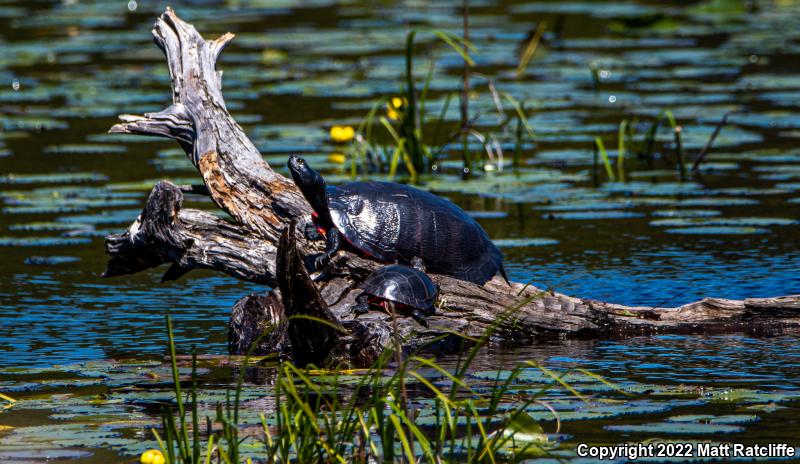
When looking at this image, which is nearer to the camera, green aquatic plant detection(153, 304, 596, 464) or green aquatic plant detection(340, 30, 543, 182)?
green aquatic plant detection(153, 304, 596, 464)

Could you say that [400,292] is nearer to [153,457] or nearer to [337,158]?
[153,457]

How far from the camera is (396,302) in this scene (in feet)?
15.9

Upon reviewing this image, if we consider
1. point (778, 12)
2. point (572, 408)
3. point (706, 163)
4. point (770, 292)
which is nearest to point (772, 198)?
point (706, 163)

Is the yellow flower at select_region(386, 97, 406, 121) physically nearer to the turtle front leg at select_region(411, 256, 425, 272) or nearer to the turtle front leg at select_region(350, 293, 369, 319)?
the turtle front leg at select_region(411, 256, 425, 272)

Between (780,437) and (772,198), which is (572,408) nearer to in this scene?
(780,437)

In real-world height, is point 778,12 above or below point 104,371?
above

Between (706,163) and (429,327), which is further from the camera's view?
(706,163)

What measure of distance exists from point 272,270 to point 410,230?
610 mm

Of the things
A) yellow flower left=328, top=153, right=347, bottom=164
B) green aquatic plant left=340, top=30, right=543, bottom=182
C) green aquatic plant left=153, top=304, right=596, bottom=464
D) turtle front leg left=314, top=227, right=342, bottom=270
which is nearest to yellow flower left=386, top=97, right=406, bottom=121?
green aquatic plant left=340, top=30, right=543, bottom=182

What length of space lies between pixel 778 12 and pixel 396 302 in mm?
13617

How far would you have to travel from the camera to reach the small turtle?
16.0 ft

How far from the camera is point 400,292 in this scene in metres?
4.89

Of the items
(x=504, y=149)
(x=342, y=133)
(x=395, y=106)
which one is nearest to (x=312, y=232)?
(x=395, y=106)
